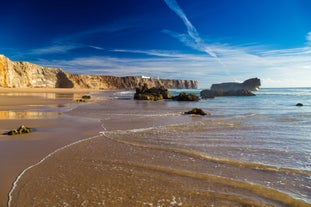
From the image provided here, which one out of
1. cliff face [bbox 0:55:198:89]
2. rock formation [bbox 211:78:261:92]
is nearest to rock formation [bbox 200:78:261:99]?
rock formation [bbox 211:78:261:92]

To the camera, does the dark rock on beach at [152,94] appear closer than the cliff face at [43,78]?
Yes

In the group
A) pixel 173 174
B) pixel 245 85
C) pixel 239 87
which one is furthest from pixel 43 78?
pixel 173 174

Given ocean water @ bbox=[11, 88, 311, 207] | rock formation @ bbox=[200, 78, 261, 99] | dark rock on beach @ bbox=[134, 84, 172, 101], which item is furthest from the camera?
rock formation @ bbox=[200, 78, 261, 99]

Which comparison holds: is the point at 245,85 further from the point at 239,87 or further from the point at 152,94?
the point at 152,94

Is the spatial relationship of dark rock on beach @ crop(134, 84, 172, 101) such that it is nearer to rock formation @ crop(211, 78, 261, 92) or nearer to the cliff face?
the cliff face

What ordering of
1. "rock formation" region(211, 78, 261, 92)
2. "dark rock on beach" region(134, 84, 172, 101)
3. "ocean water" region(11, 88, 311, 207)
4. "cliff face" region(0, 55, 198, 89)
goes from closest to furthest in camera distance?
"ocean water" region(11, 88, 311, 207)
"dark rock on beach" region(134, 84, 172, 101)
"cliff face" region(0, 55, 198, 89)
"rock formation" region(211, 78, 261, 92)

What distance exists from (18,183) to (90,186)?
141cm

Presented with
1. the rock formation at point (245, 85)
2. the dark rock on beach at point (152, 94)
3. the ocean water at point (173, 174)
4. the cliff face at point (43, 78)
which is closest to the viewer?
the ocean water at point (173, 174)

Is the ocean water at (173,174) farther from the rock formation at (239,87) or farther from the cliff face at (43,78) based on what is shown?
the cliff face at (43,78)

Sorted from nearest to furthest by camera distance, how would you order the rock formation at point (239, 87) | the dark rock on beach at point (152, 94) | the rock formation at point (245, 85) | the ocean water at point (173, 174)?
the ocean water at point (173, 174) → the dark rock on beach at point (152, 94) → the rock formation at point (239, 87) → the rock formation at point (245, 85)

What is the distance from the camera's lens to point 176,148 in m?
8.01

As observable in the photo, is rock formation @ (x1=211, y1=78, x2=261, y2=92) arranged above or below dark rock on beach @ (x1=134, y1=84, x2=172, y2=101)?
above

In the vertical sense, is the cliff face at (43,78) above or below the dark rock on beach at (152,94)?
above

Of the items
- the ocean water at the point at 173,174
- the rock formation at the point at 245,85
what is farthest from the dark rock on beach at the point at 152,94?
the rock formation at the point at 245,85
